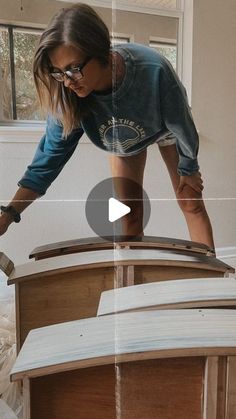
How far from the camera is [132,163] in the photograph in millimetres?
695

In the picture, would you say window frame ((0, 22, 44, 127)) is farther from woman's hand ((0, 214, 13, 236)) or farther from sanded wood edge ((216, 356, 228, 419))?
sanded wood edge ((216, 356, 228, 419))

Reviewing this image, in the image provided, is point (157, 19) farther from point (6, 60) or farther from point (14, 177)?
point (14, 177)

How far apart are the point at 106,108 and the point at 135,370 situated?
479 millimetres

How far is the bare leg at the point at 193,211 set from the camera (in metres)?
0.71

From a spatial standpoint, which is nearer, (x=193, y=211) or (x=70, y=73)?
(x=70, y=73)

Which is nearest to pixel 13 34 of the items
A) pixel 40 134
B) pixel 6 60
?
pixel 6 60

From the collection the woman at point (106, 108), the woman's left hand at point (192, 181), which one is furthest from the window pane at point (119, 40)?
the woman's left hand at point (192, 181)

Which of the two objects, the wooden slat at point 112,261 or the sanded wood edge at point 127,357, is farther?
the wooden slat at point 112,261

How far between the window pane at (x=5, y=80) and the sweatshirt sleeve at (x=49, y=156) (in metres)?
0.08

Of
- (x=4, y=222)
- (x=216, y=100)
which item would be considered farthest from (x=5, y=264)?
(x=216, y=100)

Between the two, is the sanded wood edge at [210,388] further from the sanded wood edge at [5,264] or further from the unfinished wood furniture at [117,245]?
the sanded wood edge at [5,264]

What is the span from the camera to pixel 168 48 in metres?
0.67

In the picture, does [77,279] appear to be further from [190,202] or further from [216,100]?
[216,100]

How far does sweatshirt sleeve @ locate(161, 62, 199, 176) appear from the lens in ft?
2.22
